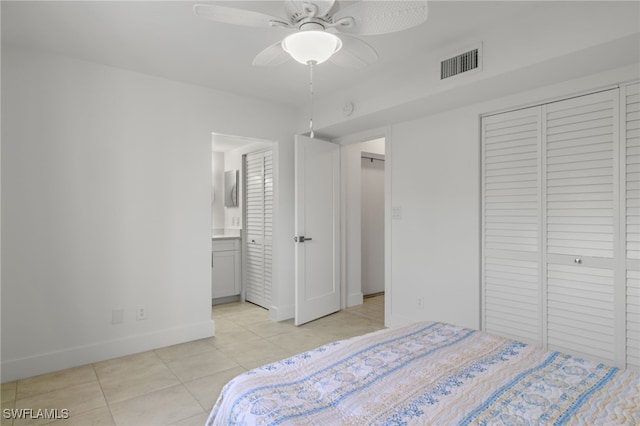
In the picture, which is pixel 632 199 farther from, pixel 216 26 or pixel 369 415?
pixel 216 26

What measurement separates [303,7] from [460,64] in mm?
1390

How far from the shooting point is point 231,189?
16.8ft

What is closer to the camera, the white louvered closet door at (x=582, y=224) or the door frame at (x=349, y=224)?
the white louvered closet door at (x=582, y=224)

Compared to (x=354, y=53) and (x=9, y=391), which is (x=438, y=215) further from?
(x=9, y=391)

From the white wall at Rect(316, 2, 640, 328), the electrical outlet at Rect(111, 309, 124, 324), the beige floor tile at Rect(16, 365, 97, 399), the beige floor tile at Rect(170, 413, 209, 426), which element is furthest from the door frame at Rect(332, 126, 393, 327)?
the beige floor tile at Rect(16, 365, 97, 399)

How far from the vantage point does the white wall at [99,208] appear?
2.61 meters

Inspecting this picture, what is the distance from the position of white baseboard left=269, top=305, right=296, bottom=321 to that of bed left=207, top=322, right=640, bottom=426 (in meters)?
2.37

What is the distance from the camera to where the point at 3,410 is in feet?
7.07

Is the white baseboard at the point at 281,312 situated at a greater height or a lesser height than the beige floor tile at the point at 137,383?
greater

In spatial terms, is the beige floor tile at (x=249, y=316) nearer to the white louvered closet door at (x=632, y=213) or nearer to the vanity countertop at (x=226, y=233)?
the vanity countertop at (x=226, y=233)

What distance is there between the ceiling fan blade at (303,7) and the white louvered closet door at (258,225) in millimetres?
2601

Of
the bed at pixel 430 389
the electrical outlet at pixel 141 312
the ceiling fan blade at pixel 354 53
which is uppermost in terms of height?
the ceiling fan blade at pixel 354 53

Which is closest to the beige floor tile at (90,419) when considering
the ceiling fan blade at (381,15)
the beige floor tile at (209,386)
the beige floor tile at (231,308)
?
the beige floor tile at (209,386)

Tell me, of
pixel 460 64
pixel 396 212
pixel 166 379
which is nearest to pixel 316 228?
pixel 396 212
